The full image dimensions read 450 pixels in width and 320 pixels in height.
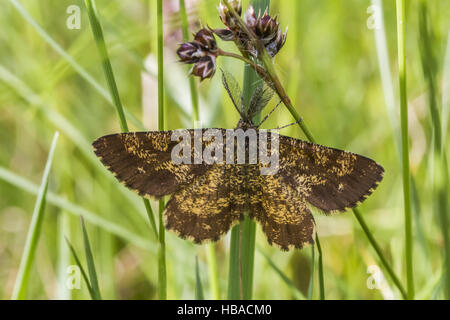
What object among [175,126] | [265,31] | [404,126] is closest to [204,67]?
[265,31]

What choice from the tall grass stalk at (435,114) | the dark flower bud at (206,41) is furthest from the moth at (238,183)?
the tall grass stalk at (435,114)

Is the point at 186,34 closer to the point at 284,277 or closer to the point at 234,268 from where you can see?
the point at 234,268

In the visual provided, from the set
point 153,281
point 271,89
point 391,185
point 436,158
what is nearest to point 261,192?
point 271,89

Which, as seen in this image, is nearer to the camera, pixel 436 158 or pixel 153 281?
pixel 436 158

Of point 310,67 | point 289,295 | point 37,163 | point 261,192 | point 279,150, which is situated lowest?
point 289,295

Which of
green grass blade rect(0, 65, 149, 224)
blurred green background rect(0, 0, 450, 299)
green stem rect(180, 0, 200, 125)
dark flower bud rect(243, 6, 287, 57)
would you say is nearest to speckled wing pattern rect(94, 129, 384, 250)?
green stem rect(180, 0, 200, 125)
